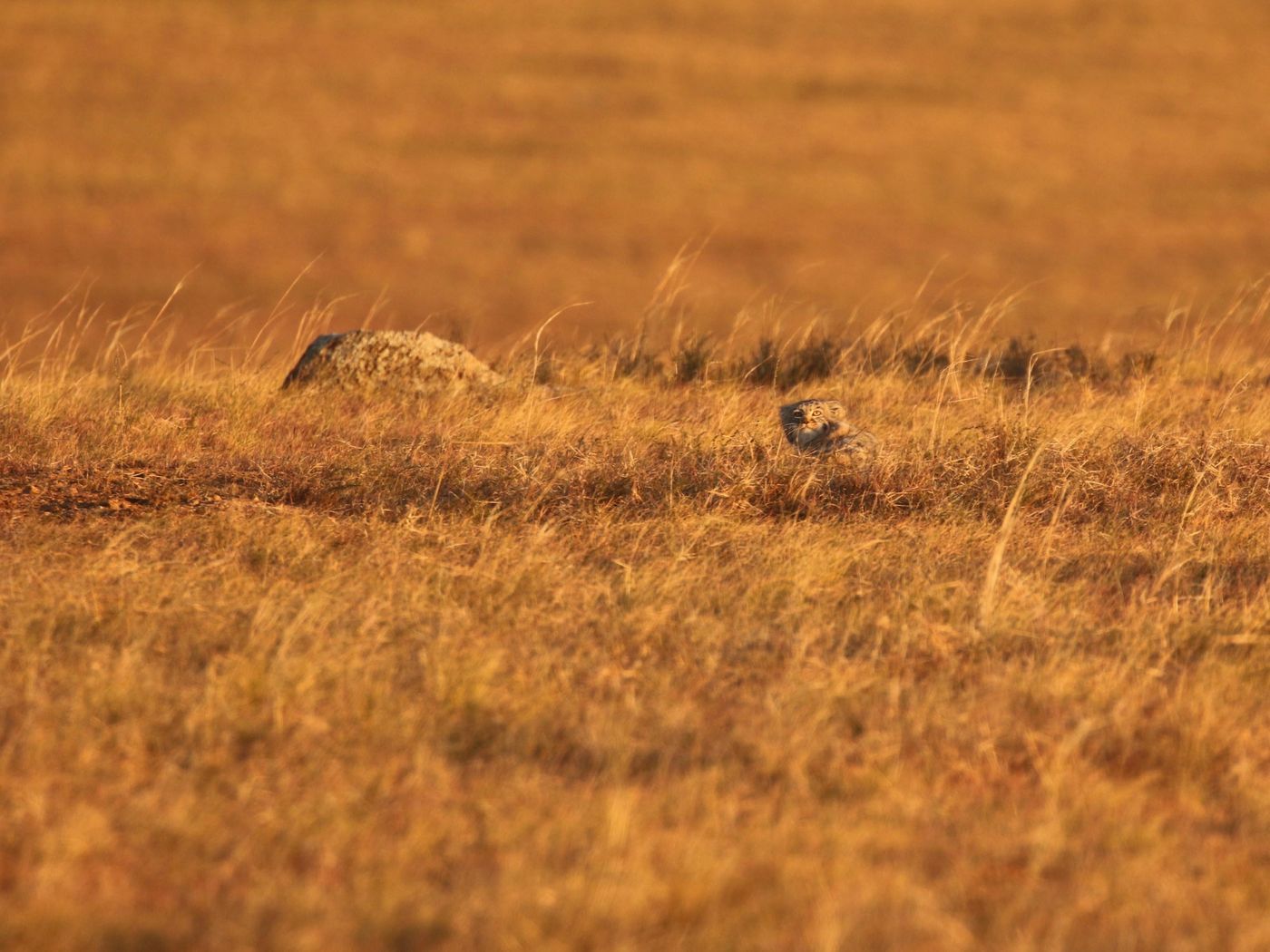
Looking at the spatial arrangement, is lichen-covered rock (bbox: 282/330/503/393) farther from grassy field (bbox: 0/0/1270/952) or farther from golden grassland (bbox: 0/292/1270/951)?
golden grassland (bbox: 0/292/1270/951)

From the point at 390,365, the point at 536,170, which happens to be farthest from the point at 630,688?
the point at 536,170

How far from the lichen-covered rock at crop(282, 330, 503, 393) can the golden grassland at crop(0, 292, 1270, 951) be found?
1074 millimetres

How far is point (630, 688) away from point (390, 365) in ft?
12.7

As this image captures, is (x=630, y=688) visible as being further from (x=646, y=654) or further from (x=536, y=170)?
(x=536, y=170)

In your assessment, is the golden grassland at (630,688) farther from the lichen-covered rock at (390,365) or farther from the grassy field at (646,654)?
the lichen-covered rock at (390,365)

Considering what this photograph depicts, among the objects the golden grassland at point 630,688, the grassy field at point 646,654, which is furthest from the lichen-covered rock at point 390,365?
the golden grassland at point 630,688

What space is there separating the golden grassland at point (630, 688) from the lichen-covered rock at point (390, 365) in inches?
42.3

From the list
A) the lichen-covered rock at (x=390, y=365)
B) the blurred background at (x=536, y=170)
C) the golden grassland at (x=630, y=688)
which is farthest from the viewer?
the blurred background at (x=536, y=170)

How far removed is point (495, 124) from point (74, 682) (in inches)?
1032

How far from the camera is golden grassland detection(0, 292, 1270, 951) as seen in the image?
2.61 meters

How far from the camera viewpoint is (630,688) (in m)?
3.42

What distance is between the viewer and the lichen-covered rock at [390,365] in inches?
274

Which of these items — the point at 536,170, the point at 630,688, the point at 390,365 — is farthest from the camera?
the point at 536,170

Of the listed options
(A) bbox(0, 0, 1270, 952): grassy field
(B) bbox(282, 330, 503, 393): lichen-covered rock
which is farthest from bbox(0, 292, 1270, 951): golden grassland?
(B) bbox(282, 330, 503, 393): lichen-covered rock
